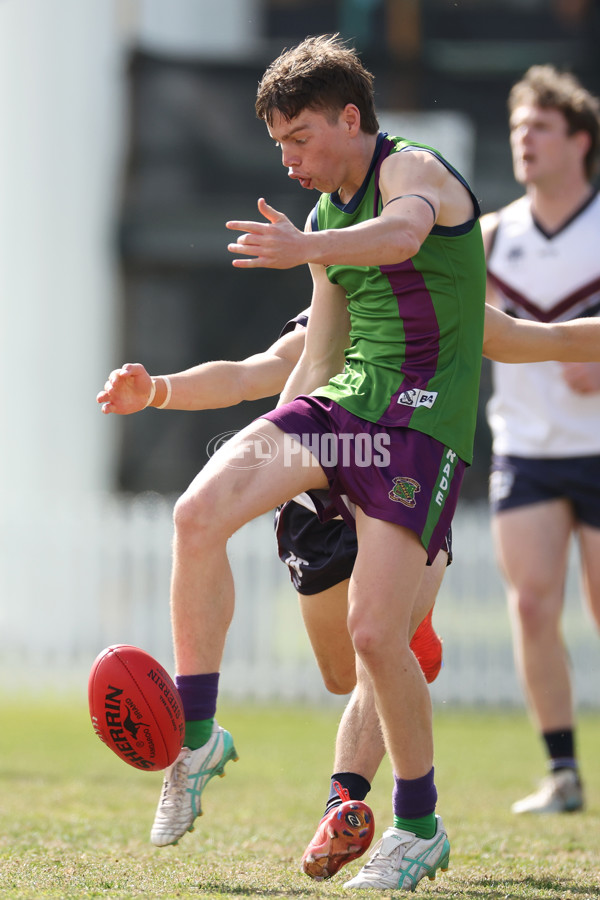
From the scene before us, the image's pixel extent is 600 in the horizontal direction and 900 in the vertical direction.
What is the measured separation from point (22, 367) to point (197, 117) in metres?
3.24

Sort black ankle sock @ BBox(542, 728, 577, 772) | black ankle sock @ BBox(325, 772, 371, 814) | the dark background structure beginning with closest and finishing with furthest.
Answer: black ankle sock @ BBox(325, 772, 371, 814)
black ankle sock @ BBox(542, 728, 577, 772)
the dark background structure

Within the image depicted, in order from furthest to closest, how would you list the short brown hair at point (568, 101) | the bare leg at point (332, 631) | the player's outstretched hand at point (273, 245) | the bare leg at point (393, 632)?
the short brown hair at point (568, 101) < the bare leg at point (332, 631) < the bare leg at point (393, 632) < the player's outstretched hand at point (273, 245)

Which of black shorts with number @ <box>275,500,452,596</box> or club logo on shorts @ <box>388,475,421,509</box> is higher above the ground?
club logo on shorts @ <box>388,475,421,509</box>

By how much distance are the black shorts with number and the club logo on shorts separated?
12.5 inches

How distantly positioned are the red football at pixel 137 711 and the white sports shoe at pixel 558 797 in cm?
221

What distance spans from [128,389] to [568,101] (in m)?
2.90

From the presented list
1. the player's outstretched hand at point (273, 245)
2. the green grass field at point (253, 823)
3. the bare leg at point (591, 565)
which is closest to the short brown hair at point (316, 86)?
the player's outstretched hand at point (273, 245)

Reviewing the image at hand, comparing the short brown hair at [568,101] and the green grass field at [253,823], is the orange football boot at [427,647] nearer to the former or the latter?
the green grass field at [253,823]

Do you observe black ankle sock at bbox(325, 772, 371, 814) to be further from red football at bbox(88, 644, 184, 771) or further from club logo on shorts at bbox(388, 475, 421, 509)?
club logo on shorts at bbox(388, 475, 421, 509)

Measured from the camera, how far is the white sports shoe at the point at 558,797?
4.89 metres

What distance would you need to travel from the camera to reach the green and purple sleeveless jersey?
3189mm

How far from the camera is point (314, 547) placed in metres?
3.49

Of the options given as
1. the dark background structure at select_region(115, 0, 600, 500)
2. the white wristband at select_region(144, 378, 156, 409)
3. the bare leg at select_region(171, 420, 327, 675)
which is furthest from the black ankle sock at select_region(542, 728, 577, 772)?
the dark background structure at select_region(115, 0, 600, 500)

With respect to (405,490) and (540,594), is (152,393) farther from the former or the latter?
A: (540,594)
